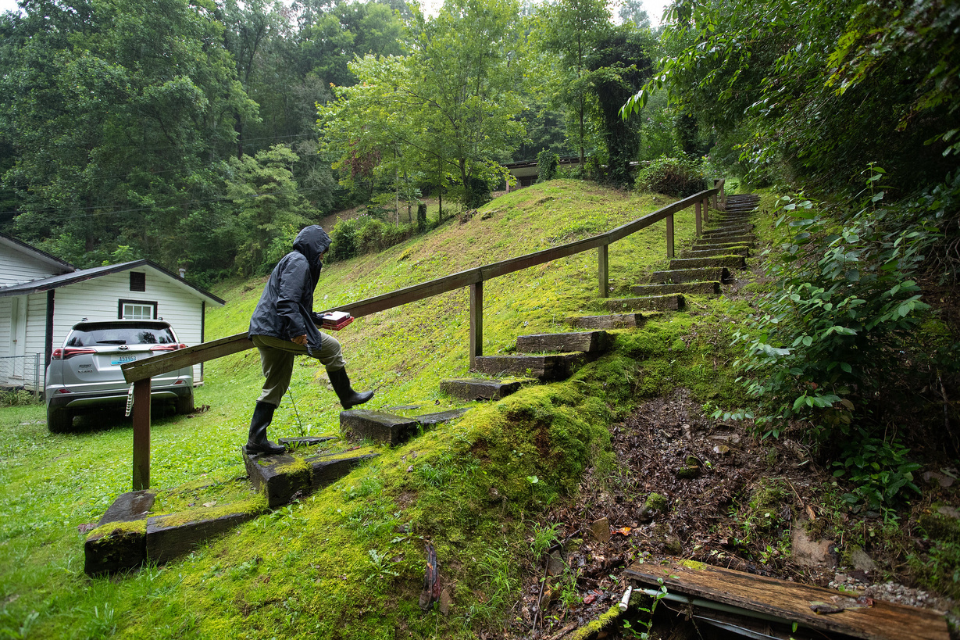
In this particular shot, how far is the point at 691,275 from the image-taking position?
5.84 metres

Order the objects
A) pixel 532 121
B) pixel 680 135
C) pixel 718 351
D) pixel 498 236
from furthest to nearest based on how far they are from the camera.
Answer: pixel 532 121 → pixel 680 135 → pixel 498 236 → pixel 718 351

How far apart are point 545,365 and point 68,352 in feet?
24.9

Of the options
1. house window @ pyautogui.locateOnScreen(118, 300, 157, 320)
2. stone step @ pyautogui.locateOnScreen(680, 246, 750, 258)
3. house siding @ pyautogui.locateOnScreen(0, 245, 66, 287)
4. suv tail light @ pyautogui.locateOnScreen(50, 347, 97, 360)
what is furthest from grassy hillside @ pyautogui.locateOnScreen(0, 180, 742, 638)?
house siding @ pyautogui.locateOnScreen(0, 245, 66, 287)

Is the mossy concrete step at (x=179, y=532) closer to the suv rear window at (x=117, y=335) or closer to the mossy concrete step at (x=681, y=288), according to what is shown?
the mossy concrete step at (x=681, y=288)

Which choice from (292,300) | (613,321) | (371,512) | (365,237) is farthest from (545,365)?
(365,237)

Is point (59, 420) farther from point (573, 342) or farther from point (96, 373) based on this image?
point (573, 342)

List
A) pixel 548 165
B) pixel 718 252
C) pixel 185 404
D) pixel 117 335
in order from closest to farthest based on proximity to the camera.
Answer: pixel 718 252
pixel 117 335
pixel 185 404
pixel 548 165

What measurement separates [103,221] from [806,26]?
3784 centimetres

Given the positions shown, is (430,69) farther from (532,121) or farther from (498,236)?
(532,121)

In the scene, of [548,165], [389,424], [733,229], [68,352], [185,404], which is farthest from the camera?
[548,165]

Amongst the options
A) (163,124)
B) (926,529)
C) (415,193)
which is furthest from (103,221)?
(926,529)

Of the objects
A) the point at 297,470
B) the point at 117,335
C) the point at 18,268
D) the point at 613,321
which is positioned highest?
the point at 18,268

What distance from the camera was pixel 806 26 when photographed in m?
3.22

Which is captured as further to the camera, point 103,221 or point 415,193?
point 103,221
